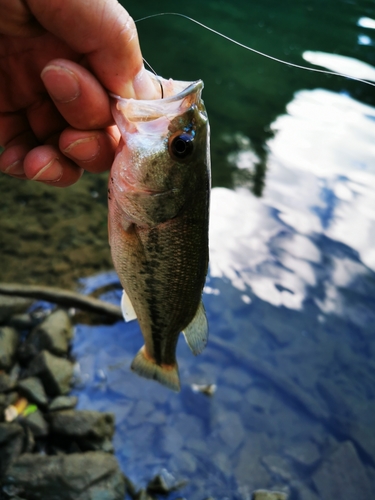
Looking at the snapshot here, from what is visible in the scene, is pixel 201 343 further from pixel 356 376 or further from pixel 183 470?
pixel 356 376

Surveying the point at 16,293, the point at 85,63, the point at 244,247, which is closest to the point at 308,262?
the point at 244,247

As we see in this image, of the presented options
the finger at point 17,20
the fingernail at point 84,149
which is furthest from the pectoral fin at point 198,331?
the finger at point 17,20

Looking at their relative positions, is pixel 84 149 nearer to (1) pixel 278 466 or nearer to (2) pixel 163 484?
(2) pixel 163 484

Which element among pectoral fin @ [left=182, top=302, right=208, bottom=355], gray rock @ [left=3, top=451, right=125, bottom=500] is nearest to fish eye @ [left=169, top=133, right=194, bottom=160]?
pectoral fin @ [left=182, top=302, right=208, bottom=355]

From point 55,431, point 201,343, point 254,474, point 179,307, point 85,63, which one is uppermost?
point 85,63

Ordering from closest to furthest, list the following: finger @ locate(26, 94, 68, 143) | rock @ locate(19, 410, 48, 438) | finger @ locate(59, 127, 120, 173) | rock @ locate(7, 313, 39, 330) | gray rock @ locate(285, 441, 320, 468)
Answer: finger @ locate(59, 127, 120, 173) → finger @ locate(26, 94, 68, 143) → rock @ locate(19, 410, 48, 438) → gray rock @ locate(285, 441, 320, 468) → rock @ locate(7, 313, 39, 330)

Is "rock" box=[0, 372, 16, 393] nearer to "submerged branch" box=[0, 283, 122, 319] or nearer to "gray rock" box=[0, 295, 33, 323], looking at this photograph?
"gray rock" box=[0, 295, 33, 323]

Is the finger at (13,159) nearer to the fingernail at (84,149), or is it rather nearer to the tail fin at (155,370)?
the fingernail at (84,149)
